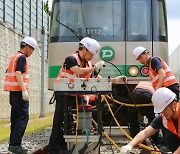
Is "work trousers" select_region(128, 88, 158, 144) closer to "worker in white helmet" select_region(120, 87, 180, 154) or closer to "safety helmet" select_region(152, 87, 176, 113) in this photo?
"worker in white helmet" select_region(120, 87, 180, 154)

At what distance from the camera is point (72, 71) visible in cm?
600

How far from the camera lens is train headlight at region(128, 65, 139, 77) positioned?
8.73 meters

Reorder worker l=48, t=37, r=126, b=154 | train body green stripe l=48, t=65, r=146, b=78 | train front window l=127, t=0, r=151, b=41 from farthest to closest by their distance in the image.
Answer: train front window l=127, t=0, r=151, b=41, train body green stripe l=48, t=65, r=146, b=78, worker l=48, t=37, r=126, b=154

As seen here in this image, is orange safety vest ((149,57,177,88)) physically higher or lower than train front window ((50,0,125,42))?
lower

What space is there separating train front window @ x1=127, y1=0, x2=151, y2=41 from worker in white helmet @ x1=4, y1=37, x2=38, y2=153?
266 cm

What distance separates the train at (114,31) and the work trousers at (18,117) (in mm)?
1983

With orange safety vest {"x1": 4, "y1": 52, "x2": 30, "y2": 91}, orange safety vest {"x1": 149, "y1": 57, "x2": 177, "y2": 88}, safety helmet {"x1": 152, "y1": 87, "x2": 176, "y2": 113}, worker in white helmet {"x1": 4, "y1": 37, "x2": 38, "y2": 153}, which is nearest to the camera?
safety helmet {"x1": 152, "y1": 87, "x2": 176, "y2": 113}

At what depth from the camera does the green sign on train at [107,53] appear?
8805 millimetres

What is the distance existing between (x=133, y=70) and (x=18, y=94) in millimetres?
2761

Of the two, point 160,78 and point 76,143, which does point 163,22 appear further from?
point 76,143

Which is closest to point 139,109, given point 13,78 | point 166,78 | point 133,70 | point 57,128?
point 166,78

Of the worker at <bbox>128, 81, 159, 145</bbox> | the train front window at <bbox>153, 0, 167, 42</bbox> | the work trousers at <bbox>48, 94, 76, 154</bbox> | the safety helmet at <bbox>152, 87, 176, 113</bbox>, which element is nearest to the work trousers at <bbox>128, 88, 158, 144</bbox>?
the worker at <bbox>128, 81, 159, 145</bbox>

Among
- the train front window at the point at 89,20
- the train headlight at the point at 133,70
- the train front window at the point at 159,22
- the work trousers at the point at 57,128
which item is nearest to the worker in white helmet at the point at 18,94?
the work trousers at the point at 57,128

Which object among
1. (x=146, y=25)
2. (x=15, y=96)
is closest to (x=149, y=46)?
(x=146, y=25)
